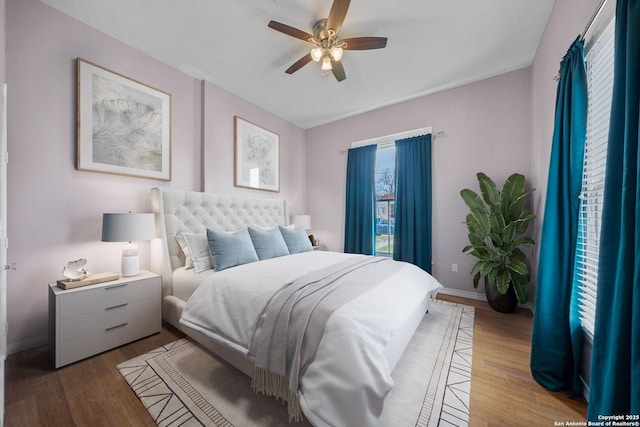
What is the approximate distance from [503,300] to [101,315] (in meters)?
4.09

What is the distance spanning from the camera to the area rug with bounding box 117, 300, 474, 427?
1.34 m

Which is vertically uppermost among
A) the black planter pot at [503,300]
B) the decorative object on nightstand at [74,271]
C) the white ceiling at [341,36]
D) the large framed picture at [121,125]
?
the white ceiling at [341,36]

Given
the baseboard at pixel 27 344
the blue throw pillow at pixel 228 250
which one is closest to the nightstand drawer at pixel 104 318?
the baseboard at pixel 27 344

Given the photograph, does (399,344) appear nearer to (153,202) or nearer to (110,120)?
(153,202)

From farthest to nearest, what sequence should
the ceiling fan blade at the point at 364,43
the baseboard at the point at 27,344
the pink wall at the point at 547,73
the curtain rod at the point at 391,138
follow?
the curtain rod at the point at 391,138 < the ceiling fan blade at the point at 364,43 < the baseboard at the point at 27,344 < the pink wall at the point at 547,73

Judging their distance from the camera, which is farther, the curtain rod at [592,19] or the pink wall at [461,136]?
the pink wall at [461,136]

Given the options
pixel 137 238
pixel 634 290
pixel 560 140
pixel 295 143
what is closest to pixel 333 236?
pixel 295 143

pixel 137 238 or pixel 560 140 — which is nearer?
pixel 560 140

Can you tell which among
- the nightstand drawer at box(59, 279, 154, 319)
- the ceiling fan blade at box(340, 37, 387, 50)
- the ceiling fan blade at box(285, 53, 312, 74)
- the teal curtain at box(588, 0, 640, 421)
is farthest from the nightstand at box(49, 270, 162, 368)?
the teal curtain at box(588, 0, 640, 421)

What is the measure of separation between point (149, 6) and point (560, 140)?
11.7 feet

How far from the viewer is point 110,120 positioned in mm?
2377

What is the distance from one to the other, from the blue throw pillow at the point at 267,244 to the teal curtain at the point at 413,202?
194 centimetres

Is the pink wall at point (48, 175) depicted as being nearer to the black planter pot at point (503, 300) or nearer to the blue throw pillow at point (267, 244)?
the blue throw pillow at point (267, 244)

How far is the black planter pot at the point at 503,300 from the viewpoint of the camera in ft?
8.84
